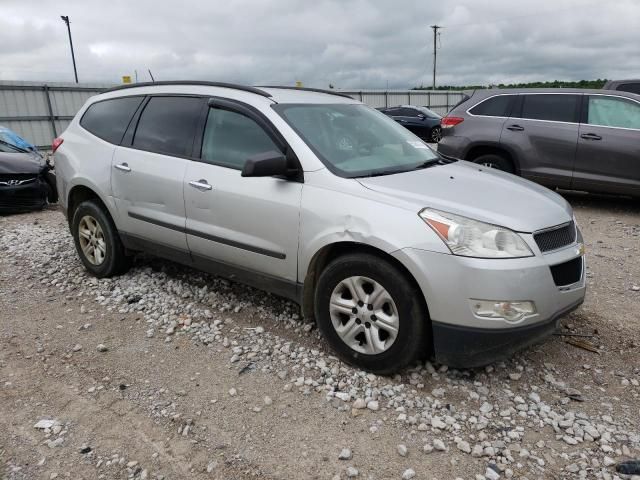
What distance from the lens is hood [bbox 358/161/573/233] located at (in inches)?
115

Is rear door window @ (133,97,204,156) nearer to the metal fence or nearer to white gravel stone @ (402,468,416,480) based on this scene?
white gravel stone @ (402,468,416,480)

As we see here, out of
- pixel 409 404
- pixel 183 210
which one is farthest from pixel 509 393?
pixel 183 210

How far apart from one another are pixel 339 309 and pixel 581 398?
59.7 inches

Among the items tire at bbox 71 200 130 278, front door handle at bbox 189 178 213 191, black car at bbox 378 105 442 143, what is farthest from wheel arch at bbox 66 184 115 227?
black car at bbox 378 105 442 143

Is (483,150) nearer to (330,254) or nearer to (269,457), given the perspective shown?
(330,254)

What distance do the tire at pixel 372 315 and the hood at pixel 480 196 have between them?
0.46 metres

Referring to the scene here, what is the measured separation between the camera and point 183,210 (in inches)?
157

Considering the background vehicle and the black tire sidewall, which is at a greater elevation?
the background vehicle

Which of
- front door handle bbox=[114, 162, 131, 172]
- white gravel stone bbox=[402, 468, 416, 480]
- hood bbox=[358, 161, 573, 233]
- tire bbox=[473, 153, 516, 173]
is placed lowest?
white gravel stone bbox=[402, 468, 416, 480]

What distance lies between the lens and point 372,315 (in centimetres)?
307

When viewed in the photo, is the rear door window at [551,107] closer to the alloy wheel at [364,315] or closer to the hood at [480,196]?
the hood at [480,196]

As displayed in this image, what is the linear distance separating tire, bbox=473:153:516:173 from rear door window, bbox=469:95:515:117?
65 cm

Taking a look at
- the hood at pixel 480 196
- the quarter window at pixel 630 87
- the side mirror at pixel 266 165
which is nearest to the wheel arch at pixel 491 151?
the quarter window at pixel 630 87

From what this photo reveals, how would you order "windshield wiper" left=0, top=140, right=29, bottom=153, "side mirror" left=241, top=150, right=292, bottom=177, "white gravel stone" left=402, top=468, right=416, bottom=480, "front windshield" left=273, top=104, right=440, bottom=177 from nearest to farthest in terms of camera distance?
"white gravel stone" left=402, top=468, right=416, bottom=480
"side mirror" left=241, top=150, right=292, bottom=177
"front windshield" left=273, top=104, right=440, bottom=177
"windshield wiper" left=0, top=140, right=29, bottom=153
